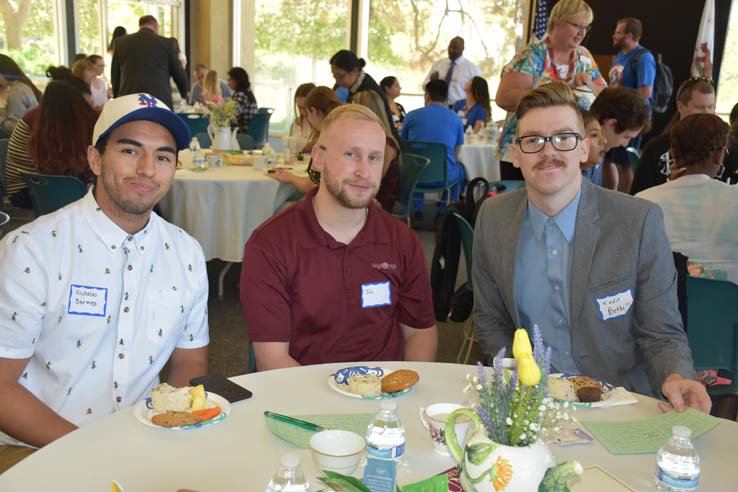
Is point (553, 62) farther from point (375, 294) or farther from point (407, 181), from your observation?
point (375, 294)

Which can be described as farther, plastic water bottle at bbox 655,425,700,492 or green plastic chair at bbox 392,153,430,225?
green plastic chair at bbox 392,153,430,225

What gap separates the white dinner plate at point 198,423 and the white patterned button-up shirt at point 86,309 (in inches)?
13.1

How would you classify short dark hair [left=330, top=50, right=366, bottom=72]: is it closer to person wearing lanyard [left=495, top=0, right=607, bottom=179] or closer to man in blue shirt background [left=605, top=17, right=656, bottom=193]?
person wearing lanyard [left=495, top=0, right=607, bottom=179]

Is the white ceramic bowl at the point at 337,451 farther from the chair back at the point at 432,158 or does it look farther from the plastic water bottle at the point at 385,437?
the chair back at the point at 432,158

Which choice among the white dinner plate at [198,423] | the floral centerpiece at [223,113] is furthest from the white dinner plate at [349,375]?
the floral centerpiece at [223,113]

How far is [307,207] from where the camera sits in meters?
2.23

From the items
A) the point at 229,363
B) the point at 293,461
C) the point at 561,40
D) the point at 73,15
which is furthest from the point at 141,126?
the point at 73,15

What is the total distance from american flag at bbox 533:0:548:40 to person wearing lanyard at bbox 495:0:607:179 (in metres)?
7.13

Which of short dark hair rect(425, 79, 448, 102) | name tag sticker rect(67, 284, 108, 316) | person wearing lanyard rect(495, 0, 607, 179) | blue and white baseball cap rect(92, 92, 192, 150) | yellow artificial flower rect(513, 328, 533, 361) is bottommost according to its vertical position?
name tag sticker rect(67, 284, 108, 316)

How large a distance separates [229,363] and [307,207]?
171cm

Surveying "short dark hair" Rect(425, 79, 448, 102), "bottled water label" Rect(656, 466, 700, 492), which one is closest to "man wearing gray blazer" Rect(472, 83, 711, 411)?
"bottled water label" Rect(656, 466, 700, 492)

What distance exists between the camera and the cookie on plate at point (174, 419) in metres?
1.35

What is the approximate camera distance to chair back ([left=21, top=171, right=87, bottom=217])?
3775mm

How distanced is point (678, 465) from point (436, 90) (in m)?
6.10
